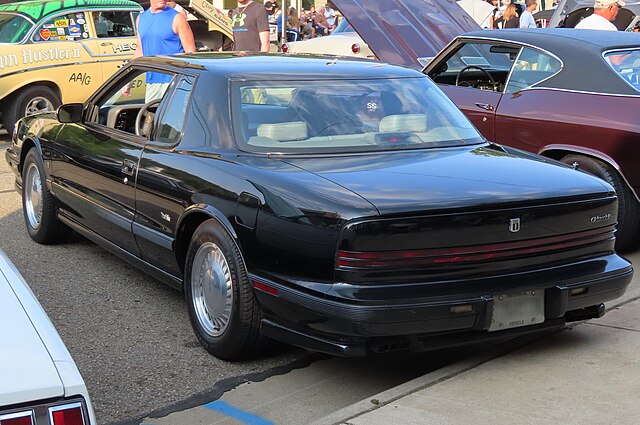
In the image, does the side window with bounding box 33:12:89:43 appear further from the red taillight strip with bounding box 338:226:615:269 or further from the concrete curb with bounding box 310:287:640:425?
the red taillight strip with bounding box 338:226:615:269

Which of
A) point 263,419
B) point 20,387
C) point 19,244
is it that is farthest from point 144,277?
point 20,387

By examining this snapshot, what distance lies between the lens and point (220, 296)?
4.62 meters

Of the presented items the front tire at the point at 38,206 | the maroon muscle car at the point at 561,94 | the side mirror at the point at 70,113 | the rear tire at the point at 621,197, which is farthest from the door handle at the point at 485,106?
the front tire at the point at 38,206

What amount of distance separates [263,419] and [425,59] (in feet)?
21.8

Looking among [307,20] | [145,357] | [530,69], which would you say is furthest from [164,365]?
[307,20]

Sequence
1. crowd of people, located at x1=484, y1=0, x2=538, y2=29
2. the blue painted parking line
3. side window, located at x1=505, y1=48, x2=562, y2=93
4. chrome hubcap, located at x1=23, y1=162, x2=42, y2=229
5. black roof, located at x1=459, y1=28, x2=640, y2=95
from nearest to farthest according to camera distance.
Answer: the blue painted parking line, black roof, located at x1=459, y1=28, x2=640, y2=95, chrome hubcap, located at x1=23, y1=162, x2=42, y2=229, side window, located at x1=505, y1=48, x2=562, y2=93, crowd of people, located at x1=484, y1=0, x2=538, y2=29

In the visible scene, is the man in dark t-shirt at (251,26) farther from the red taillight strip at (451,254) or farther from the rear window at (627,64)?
the red taillight strip at (451,254)

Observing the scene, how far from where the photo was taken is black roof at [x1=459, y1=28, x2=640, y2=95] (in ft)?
22.3

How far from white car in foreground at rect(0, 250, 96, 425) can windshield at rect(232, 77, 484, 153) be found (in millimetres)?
2384

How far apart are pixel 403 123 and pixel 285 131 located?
70cm

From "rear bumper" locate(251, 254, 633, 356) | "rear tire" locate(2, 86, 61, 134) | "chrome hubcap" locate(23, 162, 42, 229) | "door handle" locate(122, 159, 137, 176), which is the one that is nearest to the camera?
"rear bumper" locate(251, 254, 633, 356)

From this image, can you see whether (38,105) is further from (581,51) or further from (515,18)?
(515,18)

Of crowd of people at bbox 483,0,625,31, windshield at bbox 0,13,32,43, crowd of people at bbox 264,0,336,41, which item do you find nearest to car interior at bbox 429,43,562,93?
crowd of people at bbox 483,0,625,31

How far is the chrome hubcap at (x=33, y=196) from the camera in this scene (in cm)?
698
